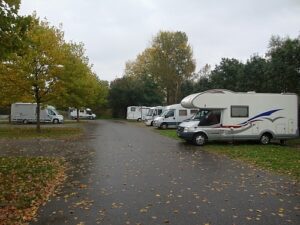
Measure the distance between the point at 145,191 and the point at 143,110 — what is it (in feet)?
166

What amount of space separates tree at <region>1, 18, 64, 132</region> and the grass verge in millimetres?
13353

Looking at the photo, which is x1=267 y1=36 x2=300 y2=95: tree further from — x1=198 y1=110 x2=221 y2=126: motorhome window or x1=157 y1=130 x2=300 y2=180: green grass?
x1=198 y1=110 x2=221 y2=126: motorhome window

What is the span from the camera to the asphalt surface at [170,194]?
7.35 m

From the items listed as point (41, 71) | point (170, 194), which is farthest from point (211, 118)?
point (41, 71)

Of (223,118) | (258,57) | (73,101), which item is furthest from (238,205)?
(258,57)

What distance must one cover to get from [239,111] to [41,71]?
574 inches

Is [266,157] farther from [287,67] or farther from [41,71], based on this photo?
[41,71]

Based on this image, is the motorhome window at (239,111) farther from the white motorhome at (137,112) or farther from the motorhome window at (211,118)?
the white motorhome at (137,112)

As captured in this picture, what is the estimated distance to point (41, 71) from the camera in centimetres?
2875

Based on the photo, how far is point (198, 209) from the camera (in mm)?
7906

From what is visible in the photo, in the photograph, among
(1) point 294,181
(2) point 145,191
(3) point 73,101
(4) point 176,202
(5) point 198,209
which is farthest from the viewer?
(3) point 73,101

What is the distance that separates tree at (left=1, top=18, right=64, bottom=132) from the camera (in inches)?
1085

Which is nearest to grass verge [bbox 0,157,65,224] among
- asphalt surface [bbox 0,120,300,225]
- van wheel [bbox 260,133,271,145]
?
asphalt surface [bbox 0,120,300,225]

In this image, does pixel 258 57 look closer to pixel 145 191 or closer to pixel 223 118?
pixel 223 118
